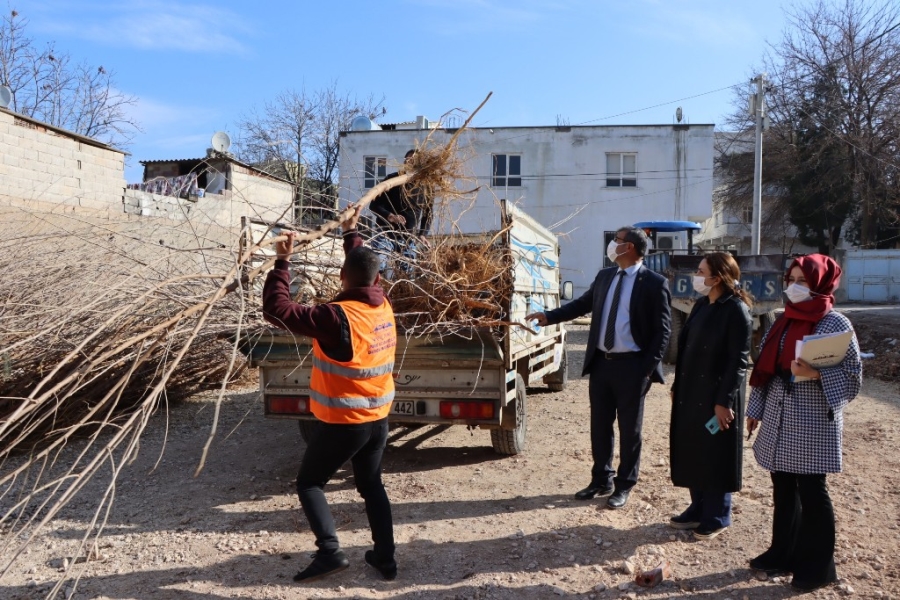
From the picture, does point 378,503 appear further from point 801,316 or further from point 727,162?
point 727,162

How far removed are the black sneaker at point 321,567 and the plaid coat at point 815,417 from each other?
2.22 meters

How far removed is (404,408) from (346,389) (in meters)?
1.70

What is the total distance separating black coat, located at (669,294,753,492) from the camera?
3898mm

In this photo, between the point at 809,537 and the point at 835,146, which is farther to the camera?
the point at 835,146

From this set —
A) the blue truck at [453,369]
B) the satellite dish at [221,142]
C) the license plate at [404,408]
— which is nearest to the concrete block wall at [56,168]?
the satellite dish at [221,142]

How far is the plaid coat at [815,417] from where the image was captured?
3.33 m

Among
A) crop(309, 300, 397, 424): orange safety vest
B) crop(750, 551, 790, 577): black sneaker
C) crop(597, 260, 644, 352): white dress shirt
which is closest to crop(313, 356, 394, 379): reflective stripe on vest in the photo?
crop(309, 300, 397, 424): orange safety vest

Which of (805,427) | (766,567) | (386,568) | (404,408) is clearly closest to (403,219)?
(404,408)

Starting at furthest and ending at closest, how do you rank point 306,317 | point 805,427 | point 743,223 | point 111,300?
point 743,223 < point 111,300 < point 805,427 < point 306,317

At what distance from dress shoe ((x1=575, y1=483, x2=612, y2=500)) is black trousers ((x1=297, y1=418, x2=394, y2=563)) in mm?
1605

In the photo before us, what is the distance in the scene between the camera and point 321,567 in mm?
3459

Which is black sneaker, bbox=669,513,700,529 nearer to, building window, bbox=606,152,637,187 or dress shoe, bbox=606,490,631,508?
dress shoe, bbox=606,490,631,508

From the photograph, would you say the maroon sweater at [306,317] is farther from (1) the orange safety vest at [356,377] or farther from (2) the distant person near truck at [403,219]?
(2) the distant person near truck at [403,219]

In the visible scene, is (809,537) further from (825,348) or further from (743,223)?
(743,223)
